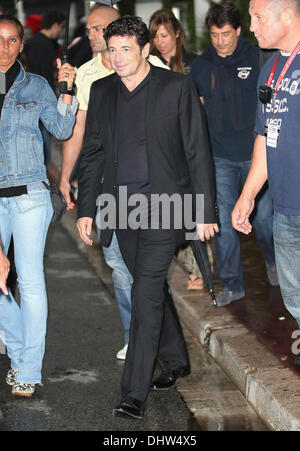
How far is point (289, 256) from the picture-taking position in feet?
15.1

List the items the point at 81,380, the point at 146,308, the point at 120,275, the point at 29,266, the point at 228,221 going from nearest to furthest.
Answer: the point at 146,308
the point at 29,266
the point at 81,380
the point at 120,275
the point at 228,221

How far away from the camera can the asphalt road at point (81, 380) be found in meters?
4.82

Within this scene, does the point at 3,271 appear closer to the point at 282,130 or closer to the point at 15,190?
the point at 15,190

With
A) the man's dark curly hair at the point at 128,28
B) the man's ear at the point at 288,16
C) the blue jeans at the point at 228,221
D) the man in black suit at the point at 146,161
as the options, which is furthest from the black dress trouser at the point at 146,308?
the blue jeans at the point at 228,221

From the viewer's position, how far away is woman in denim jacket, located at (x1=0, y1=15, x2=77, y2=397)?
5.07m

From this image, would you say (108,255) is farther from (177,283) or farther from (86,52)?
(86,52)

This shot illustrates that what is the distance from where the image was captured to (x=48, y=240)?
400 inches

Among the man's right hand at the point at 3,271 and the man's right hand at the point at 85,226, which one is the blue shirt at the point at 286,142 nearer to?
the man's right hand at the point at 85,226

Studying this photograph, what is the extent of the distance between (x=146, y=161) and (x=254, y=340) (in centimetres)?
155

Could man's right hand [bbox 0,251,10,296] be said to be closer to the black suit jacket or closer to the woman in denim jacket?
the woman in denim jacket

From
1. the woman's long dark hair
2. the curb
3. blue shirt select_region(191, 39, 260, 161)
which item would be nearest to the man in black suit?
the curb
